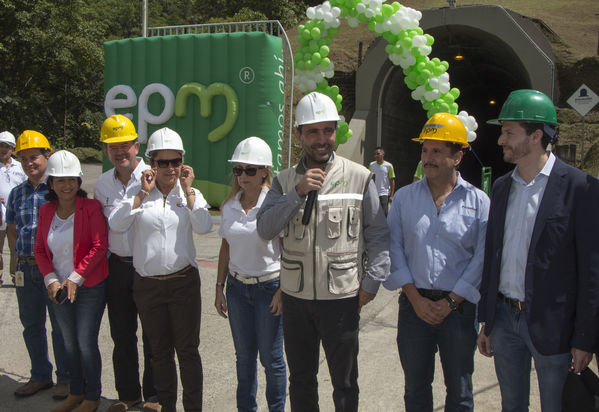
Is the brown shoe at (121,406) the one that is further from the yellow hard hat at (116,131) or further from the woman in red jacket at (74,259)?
the yellow hard hat at (116,131)

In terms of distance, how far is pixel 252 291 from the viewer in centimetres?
339

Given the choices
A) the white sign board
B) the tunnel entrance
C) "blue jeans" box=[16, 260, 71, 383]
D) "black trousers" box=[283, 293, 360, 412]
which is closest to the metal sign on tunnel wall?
the tunnel entrance

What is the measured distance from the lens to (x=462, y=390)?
2943 millimetres

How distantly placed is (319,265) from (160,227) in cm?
122

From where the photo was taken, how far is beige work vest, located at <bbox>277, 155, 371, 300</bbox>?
2.93m

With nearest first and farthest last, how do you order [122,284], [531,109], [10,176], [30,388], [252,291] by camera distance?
[531,109] < [252,291] < [122,284] < [30,388] < [10,176]

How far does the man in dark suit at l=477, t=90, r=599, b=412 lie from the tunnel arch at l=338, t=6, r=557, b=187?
1245 centimetres

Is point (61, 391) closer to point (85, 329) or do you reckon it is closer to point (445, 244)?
point (85, 329)

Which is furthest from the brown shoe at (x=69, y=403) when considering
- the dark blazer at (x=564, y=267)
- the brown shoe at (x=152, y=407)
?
the dark blazer at (x=564, y=267)

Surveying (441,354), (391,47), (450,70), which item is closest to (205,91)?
(391,47)

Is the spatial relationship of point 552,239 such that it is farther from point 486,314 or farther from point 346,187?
point 346,187

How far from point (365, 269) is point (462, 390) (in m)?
0.88

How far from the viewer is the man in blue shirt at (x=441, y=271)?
295 cm

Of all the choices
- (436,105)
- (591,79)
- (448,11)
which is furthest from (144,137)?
(591,79)
